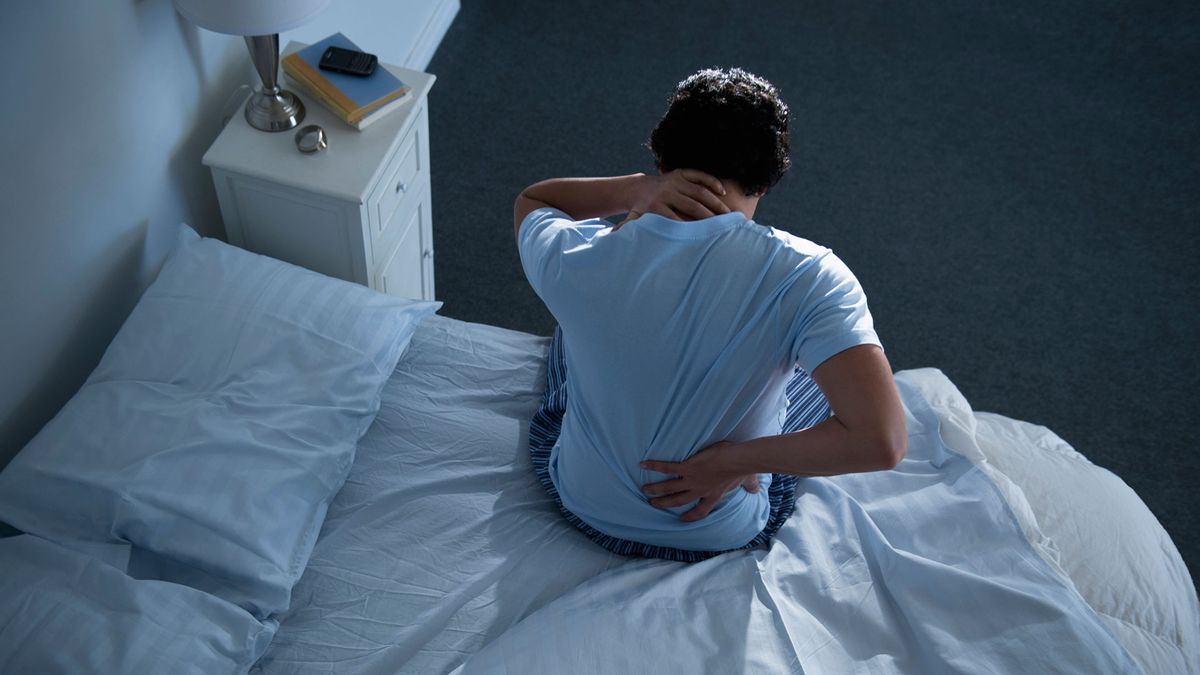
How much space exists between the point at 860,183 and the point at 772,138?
5.65 feet

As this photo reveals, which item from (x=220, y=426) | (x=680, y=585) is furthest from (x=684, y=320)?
(x=220, y=426)

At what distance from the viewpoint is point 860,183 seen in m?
2.80

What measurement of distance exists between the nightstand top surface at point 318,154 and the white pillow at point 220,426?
152 mm

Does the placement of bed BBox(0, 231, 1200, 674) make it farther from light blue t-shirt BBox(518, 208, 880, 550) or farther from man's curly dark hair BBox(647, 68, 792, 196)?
man's curly dark hair BBox(647, 68, 792, 196)

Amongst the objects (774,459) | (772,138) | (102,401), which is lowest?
(102,401)

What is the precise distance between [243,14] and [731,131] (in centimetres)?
82

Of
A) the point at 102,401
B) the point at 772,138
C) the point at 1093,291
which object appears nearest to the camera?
the point at 772,138

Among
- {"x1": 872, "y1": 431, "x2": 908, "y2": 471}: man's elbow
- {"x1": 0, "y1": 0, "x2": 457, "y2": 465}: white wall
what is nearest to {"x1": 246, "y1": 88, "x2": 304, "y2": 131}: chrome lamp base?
{"x1": 0, "y1": 0, "x2": 457, "y2": 465}: white wall

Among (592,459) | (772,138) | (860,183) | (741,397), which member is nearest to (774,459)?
(741,397)

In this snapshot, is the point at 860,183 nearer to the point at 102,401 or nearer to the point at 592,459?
the point at 592,459

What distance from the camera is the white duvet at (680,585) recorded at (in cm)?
128

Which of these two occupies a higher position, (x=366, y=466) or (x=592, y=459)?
(x=592, y=459)

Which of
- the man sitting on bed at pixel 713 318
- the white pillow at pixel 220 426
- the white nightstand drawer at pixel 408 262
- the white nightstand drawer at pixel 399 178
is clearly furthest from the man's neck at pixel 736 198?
the white nightstand drawer at pixel 408 262

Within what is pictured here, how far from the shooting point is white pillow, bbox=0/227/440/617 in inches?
52.8
